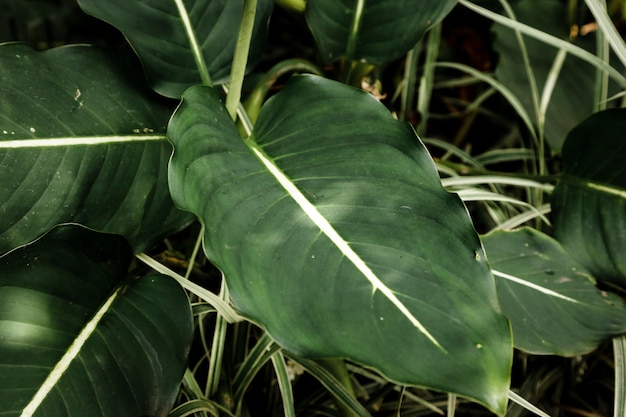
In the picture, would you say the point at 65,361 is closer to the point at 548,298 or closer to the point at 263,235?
the point at 263,235

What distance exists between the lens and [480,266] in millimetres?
573

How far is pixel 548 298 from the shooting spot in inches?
32.6

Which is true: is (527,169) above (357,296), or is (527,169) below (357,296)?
below

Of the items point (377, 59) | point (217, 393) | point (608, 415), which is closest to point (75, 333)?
point (217, 393)

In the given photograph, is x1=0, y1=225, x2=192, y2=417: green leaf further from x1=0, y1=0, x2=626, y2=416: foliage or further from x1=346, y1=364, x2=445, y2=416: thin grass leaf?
x1=346, y1=364, x2=445, y2=416: thin grass leaf

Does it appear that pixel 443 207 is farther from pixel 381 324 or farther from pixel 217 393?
pixel 217 393

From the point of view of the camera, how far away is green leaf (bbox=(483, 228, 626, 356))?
807 millimetres

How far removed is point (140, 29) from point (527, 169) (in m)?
0.85

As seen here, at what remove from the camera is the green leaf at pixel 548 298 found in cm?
81

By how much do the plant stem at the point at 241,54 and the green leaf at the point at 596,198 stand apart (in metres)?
0.53

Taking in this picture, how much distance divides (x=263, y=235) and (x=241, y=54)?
0.88ft

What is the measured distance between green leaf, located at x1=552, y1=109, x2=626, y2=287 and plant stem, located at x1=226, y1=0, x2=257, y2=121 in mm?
534

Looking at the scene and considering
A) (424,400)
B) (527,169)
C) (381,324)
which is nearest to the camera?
(381,324)

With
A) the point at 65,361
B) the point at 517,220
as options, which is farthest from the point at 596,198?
the point at 65,361
